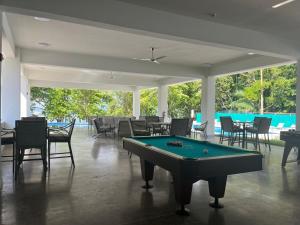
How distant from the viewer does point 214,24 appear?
5.01 meters

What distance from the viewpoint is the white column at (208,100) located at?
10250 millimetres

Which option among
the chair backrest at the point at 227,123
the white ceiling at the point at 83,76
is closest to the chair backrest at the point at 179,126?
the chair backrest at the point at 227,123

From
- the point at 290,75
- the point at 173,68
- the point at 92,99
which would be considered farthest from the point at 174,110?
the point at 173,68

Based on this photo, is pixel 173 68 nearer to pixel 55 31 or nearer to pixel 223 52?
pixel 223 52

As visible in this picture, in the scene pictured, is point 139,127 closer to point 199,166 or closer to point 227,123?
point 227,123

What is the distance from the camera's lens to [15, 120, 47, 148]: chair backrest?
13.3ft

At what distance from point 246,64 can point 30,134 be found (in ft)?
22.8

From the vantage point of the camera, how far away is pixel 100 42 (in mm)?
6539

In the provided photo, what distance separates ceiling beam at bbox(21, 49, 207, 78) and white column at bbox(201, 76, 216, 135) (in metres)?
0.41

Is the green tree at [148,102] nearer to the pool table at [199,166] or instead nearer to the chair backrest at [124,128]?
the chair backrest at [124,128]

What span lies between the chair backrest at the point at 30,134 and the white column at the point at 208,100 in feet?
24.2

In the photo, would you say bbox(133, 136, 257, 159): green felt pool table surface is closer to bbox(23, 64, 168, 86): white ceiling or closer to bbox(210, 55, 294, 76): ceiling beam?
bbox(210, 55, 294, 76): ceiling beam

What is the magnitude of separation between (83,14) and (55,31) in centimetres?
211

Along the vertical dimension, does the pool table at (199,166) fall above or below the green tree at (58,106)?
below
